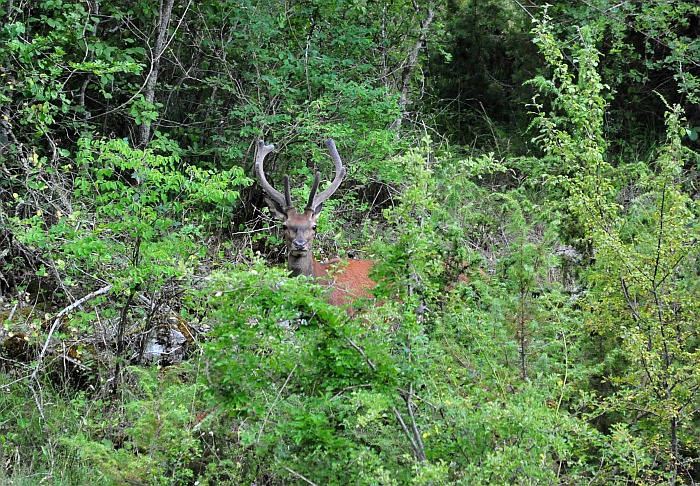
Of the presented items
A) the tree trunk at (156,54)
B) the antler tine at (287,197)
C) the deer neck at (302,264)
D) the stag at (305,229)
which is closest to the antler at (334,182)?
the stag at (305,229)

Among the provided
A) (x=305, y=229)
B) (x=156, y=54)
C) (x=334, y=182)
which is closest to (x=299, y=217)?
(x=305, y=229)

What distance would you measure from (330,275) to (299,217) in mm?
3226

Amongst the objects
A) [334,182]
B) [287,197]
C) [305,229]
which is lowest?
[305,229]

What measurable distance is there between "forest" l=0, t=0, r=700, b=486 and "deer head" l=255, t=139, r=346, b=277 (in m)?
0.05

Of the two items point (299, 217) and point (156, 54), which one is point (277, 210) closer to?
point (299, 217)

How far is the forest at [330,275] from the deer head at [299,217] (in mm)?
55

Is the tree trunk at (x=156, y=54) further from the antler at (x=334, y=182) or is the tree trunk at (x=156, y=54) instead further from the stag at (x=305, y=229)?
the antler at (x=334, y=182)

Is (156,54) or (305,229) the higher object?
(156,54)

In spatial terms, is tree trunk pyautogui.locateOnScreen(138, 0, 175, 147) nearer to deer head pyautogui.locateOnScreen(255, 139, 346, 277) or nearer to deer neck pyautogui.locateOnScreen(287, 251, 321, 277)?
deer head pyautogui.locateOnScreen(255, 139, 346, 277)

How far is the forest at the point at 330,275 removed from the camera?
444 cm

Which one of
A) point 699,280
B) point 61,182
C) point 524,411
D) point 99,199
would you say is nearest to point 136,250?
point 99,199

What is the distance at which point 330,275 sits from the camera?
5.41 meters

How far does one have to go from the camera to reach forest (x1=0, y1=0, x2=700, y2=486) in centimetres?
444

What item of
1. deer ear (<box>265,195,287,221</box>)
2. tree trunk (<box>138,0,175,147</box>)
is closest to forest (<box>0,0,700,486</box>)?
tree trunk (<box>138,0,175,147</box>)
